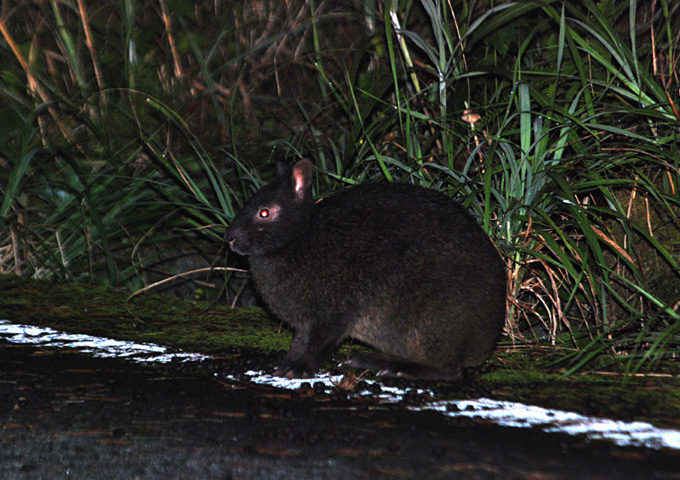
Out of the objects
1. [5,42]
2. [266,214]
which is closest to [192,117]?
[5,42]

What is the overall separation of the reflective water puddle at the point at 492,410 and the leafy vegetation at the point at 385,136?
0.39m

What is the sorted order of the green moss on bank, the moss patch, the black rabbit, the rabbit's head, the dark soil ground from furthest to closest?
the moss patch, the rabbit's head, the black rabbit, the green moss on bank, the dark soil ground

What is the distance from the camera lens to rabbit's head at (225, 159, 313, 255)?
4.11 meters

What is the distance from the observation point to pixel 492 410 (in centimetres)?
308

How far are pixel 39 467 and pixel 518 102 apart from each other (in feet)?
11.4

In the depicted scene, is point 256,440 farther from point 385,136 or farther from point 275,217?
point 385,136

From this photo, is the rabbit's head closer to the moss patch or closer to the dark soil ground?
the moss patch

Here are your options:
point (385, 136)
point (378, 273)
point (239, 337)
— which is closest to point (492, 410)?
point (378, 273)

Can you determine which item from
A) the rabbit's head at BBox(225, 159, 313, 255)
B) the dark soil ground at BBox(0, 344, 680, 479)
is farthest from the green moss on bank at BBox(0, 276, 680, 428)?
the rabbit's head at BBox(225, 159, 313, 255)

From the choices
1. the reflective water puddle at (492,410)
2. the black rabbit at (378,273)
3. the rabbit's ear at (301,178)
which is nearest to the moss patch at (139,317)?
the reflective water puddle at (492,410)

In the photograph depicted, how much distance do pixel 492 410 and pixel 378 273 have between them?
107 cm

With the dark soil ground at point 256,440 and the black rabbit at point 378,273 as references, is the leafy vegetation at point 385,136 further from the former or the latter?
the dark soil ground at point 256,440

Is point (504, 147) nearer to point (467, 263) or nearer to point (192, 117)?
point (467, 263)

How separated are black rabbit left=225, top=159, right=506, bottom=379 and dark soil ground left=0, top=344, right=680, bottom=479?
1.82 feet
